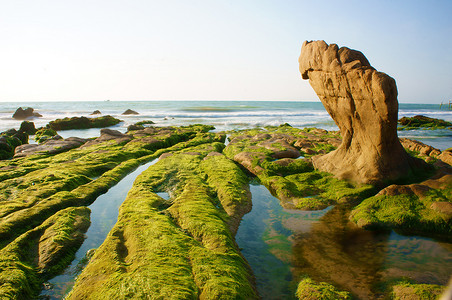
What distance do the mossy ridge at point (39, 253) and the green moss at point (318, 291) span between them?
5242 mm

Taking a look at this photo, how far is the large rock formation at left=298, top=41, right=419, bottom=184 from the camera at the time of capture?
10.2 meters

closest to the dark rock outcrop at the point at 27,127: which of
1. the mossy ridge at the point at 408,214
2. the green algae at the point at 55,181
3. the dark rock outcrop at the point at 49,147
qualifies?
the dark rock outcrop at the point at 49,147

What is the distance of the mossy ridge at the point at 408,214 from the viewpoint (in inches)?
311

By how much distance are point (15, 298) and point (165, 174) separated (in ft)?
25.4

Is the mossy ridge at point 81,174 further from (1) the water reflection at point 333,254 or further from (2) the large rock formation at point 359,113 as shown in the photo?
(2) the large rock formation at point 359,113

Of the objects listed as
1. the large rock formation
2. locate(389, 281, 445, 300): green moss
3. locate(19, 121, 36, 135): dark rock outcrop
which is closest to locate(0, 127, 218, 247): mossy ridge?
locate(389, 281, 445, 300): green moss

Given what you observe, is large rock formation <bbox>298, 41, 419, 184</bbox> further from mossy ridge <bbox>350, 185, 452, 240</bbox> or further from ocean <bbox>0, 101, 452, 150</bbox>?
ocean <bbox>0, 101, 452, 150</bbox>

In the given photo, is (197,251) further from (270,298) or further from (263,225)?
(263,225)

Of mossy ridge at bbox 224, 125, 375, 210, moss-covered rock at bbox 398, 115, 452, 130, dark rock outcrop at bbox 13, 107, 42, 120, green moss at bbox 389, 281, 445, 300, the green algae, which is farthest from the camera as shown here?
dark rock outcrop at bbox 13, 107, 42, 120

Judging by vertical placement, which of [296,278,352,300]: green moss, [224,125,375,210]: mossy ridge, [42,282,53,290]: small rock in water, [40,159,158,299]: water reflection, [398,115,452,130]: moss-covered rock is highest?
[398,115,452,130]: moss-covered rock

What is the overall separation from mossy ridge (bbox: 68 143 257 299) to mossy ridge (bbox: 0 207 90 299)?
101 cm

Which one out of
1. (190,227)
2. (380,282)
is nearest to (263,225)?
(190,227)

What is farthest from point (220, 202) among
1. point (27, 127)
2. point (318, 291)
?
point (27, 127)

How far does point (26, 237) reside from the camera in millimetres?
7164
